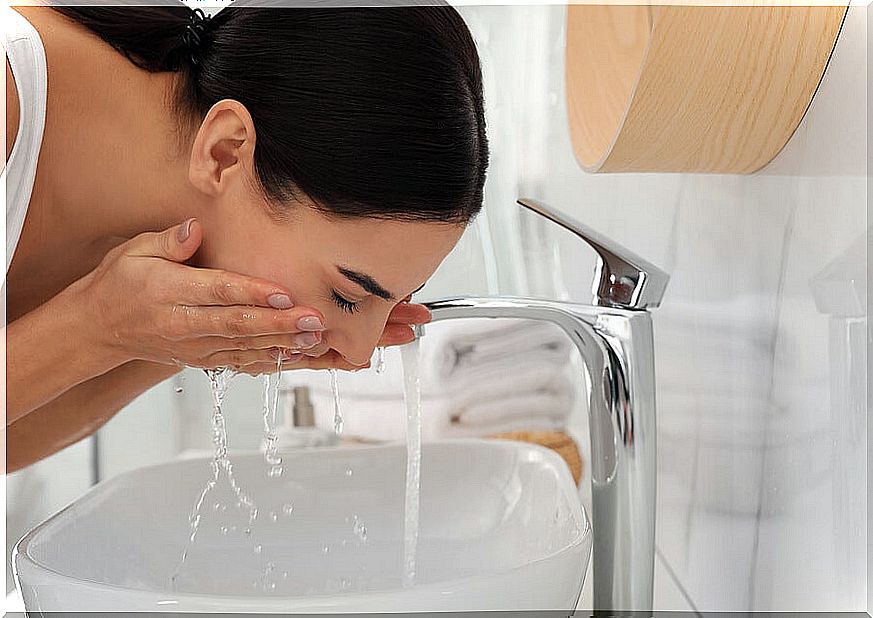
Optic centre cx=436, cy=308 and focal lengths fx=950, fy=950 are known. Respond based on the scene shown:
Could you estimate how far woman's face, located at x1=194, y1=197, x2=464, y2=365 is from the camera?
2.07 feet

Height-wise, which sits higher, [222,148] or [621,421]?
[222,148]

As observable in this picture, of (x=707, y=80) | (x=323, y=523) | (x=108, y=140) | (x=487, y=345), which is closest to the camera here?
(x=707, y=80)

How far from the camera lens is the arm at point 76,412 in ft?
2.74

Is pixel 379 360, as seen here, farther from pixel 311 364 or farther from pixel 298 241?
pixel 298 241

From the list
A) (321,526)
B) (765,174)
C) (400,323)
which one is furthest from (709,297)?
(321,526)

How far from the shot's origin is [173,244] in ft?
2.10

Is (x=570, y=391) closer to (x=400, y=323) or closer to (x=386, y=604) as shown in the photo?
(x=400, y=323)

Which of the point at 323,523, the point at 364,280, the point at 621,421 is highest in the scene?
the point at 364,280

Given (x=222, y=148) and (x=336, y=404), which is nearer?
(x=222, y=148)

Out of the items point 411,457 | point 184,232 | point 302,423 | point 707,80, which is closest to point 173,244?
point 184,232

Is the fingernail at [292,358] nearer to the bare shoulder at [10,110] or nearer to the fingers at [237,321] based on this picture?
the fingers at [237,321]

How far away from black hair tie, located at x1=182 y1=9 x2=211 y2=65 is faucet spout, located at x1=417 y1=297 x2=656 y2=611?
0.82 feet

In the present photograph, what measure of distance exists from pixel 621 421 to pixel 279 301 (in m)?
0.25

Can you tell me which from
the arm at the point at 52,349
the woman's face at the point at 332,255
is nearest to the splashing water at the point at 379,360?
the woman's face at the point at 332,255
